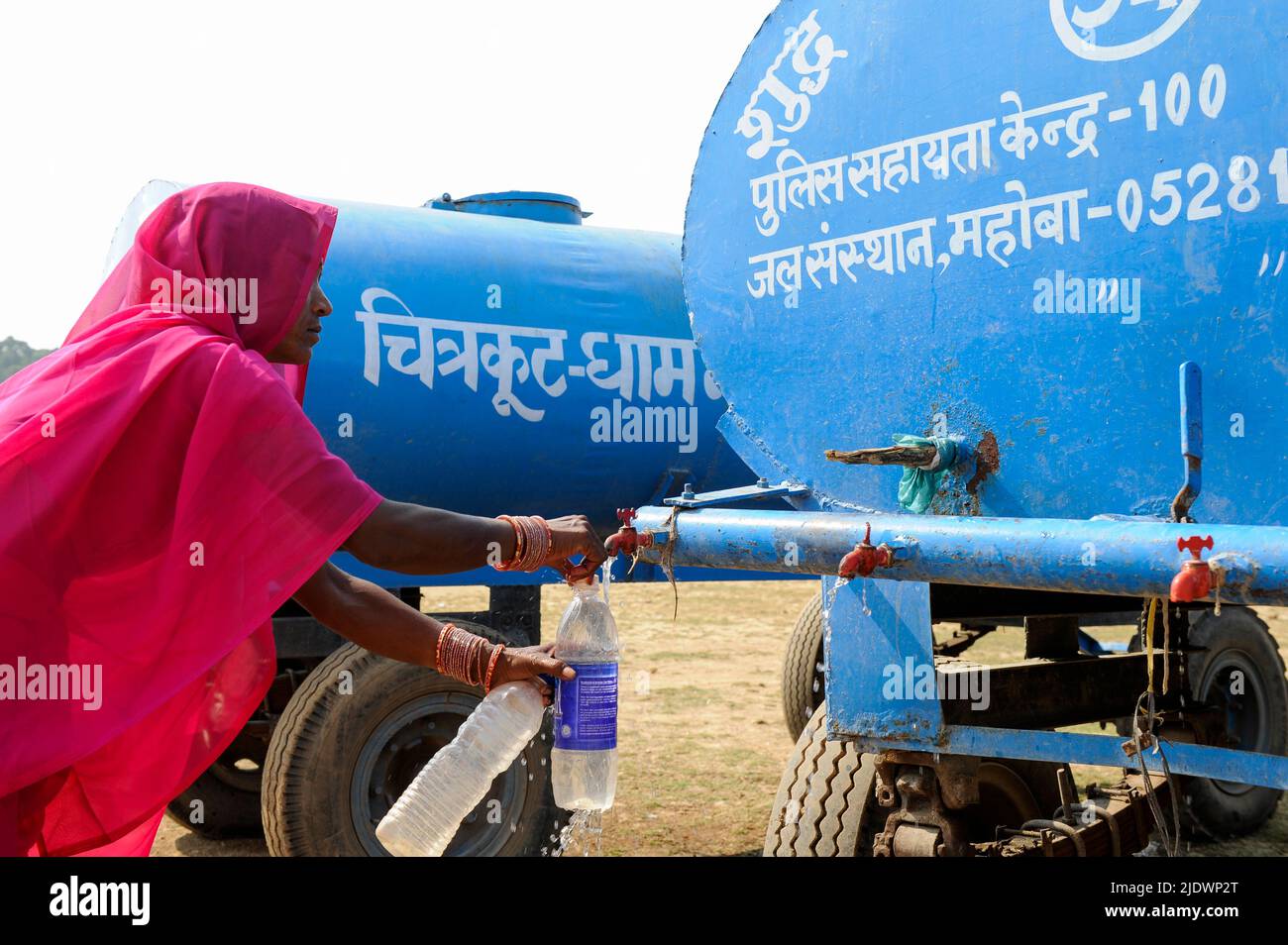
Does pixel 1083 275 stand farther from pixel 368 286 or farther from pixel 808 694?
pixel 808 694

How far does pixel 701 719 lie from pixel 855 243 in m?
5.34

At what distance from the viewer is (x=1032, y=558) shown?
2.61 m

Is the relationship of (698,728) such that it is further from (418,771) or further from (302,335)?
(302,335)

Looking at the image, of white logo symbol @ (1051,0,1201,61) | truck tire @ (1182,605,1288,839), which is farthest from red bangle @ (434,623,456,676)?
truck tire @ (1182,605,1288,839)

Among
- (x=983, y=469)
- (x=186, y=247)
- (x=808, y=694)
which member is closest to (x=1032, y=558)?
(x=983, y=469)

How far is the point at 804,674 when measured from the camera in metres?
6.98

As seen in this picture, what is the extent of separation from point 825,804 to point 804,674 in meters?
3.35

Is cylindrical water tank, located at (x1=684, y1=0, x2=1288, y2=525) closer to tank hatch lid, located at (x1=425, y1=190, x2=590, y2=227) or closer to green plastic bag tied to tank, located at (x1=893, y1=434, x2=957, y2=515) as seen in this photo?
green plastic bag tied to tank, located at (x1=893, y1=434, x2=957, y2=515)

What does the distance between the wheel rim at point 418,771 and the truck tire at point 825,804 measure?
140cm

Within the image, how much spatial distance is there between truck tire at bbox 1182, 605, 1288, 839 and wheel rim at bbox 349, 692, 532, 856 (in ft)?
9.87

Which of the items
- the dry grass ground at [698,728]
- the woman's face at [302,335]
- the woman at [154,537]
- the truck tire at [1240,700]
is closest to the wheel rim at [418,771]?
the dry grass ground at [698,728]

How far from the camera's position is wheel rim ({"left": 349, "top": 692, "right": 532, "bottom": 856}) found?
4703 millimetres

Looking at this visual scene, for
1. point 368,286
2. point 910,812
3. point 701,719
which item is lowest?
point 701,719

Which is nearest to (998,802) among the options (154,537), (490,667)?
(490,667)
